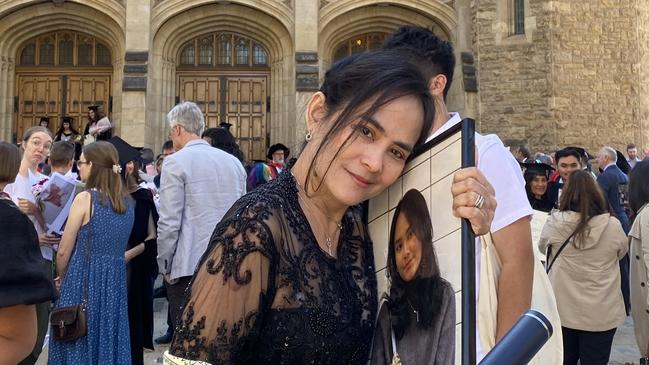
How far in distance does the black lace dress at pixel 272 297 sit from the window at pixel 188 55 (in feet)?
45.9

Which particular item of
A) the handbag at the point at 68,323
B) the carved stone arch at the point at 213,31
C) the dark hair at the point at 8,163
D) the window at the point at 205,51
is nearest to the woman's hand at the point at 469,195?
the dark hair at the point at 8,163

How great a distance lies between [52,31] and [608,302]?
45.2 feet

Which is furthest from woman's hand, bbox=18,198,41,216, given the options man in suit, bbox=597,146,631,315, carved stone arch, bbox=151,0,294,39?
carved stone arch, bbox=151,0,294,39

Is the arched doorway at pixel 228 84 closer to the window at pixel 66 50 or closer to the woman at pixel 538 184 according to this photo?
the window at pixel 66 50

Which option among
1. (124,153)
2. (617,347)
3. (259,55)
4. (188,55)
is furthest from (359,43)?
(124,153)

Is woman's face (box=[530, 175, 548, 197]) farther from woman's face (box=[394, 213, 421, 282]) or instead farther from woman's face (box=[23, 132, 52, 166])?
woman's face (box=[394, 213, 421, 282])

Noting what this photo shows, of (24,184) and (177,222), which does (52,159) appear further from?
(177,222)

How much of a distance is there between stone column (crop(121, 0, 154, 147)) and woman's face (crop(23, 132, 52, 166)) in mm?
8115

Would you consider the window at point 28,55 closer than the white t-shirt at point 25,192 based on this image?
No

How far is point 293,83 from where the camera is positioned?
1399 cm

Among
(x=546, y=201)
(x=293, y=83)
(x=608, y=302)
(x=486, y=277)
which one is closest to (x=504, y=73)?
(x=293, y=83)

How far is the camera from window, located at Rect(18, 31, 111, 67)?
14.8 metres

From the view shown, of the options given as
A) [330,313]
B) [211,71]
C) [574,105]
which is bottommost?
[330,313]

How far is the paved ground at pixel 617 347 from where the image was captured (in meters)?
5.45
